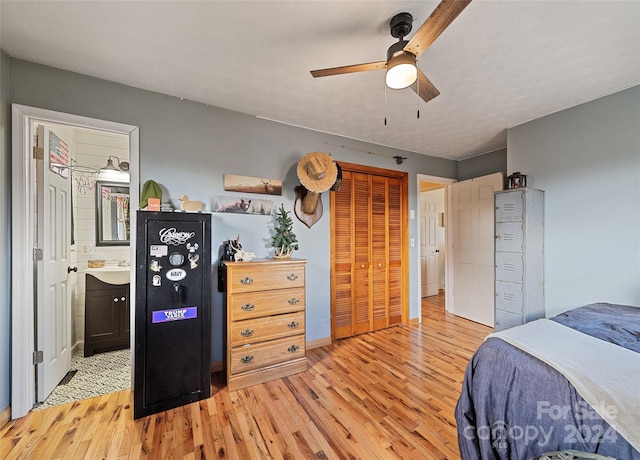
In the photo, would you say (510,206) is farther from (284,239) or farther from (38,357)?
(38,357)

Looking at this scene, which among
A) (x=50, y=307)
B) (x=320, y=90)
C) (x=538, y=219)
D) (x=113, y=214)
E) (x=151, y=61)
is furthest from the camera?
(x=113, y=214)

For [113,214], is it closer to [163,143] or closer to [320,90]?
[163,143]

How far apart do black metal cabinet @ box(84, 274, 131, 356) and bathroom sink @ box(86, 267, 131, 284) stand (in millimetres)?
35

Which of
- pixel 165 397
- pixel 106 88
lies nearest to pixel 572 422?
pixel 165 397

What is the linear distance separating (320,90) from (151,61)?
1239 millimetres

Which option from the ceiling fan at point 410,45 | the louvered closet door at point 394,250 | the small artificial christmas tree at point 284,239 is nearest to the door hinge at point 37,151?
the small artificial christmas tree at point 284,239

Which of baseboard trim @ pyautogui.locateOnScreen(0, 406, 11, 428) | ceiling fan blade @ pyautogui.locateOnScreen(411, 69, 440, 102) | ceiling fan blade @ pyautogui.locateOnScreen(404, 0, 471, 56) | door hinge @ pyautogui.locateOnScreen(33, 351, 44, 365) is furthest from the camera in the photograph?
door hinge @ pyautogui.locateOnScreen(33, 351, 44, 365)

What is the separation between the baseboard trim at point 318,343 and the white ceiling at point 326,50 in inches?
97.8

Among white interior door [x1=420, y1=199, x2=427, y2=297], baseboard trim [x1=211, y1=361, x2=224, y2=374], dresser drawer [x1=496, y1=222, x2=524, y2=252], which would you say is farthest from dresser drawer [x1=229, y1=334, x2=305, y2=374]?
white interior door [x1=420, y1=199, x2=427, y2=297]

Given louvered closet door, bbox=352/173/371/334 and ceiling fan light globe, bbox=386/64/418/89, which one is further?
louvered closet door, bbox=352/173/371/334

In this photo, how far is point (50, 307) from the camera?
6.66 feet

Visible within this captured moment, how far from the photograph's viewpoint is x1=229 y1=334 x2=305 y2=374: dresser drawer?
2174 mm

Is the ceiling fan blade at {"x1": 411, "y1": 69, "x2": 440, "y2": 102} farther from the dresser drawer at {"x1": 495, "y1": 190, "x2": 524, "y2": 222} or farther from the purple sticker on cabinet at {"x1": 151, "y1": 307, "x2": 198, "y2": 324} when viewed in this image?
the purple sticker on cabinet at {"x1": 151, "y1": 307, "x2": 198, "y2": 324}

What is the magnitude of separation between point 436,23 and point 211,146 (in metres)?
2.06
